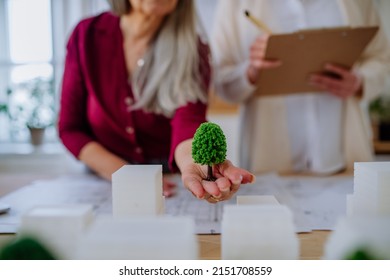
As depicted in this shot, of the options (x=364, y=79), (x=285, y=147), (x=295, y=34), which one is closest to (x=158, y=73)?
(x=295, y=34)

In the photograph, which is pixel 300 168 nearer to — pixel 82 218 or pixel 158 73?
pixel 158 73

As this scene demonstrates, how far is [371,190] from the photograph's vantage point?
1.21 ft

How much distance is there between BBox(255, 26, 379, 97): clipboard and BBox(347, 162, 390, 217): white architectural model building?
313 mm

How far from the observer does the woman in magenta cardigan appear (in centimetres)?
64

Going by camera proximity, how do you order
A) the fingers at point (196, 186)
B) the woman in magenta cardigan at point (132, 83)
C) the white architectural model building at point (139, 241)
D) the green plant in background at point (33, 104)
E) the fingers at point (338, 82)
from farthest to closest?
1. the green plant in background at point (33, 104)
2. the fingers at point (338, 82)
3. the woman in magenta cardigan at point (132, 83)
4. the fingers at point (196, 186)
5. the white architectural model building at point (139, 241)

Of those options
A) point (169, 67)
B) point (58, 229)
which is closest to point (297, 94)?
point (169, 67)

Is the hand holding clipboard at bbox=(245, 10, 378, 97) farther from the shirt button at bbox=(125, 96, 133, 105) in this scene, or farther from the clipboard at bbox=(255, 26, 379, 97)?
the shirt button at bbox=(125, 96, 133, 105)

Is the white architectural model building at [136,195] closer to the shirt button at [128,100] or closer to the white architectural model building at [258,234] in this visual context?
the white architectural model building at [258,234]

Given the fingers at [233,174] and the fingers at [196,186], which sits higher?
the fingers at [233,174]

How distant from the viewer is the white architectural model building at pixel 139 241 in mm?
284

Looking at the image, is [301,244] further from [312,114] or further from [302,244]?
[312,114]

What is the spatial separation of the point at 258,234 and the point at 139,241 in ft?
0.30

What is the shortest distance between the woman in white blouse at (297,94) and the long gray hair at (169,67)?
0.14 m

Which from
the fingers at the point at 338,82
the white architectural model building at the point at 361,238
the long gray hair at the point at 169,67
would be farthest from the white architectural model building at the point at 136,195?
the fingers at the point at 338,82
